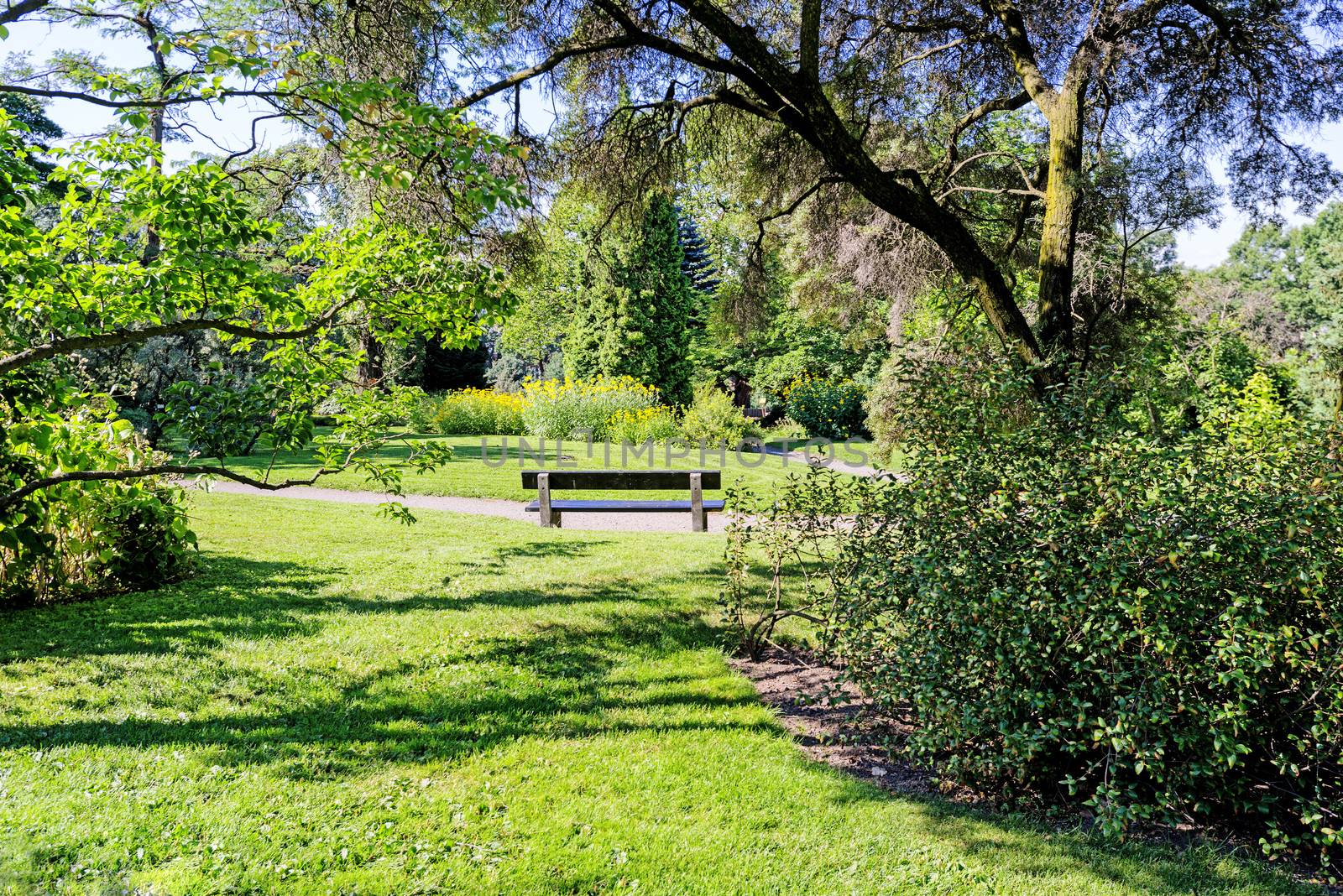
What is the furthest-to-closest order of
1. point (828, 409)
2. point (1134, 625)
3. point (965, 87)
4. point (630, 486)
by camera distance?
point (828, 409) < point (630, 486) < point (965, 87) < point (1134, 625)

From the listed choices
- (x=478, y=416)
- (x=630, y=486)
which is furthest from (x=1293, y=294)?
(x=630, y=486)

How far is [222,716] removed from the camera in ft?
13.8

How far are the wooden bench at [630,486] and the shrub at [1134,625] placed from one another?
19.4 feet

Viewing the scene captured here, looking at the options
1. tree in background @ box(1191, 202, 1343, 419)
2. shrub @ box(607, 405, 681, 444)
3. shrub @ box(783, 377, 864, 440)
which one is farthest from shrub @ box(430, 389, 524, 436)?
tree in background @ box(1191, 202, 1343, 419)

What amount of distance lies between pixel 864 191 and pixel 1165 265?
9.64m

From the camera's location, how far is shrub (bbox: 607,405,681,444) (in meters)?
18.2

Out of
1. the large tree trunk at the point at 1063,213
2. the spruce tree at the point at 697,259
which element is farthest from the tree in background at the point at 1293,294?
the spruce tree at the point at 697,259

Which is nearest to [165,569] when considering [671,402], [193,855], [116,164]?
[116,164]

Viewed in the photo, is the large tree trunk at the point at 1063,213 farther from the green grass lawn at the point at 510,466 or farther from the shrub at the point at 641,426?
the shrub at the point at 641,426

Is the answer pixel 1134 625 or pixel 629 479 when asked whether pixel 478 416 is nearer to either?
pixel 629 479

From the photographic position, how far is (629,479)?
32.6 ft

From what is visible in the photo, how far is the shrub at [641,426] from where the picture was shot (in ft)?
59.9

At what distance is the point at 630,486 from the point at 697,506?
896 millimetres

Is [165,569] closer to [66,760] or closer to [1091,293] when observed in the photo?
[66,760]
